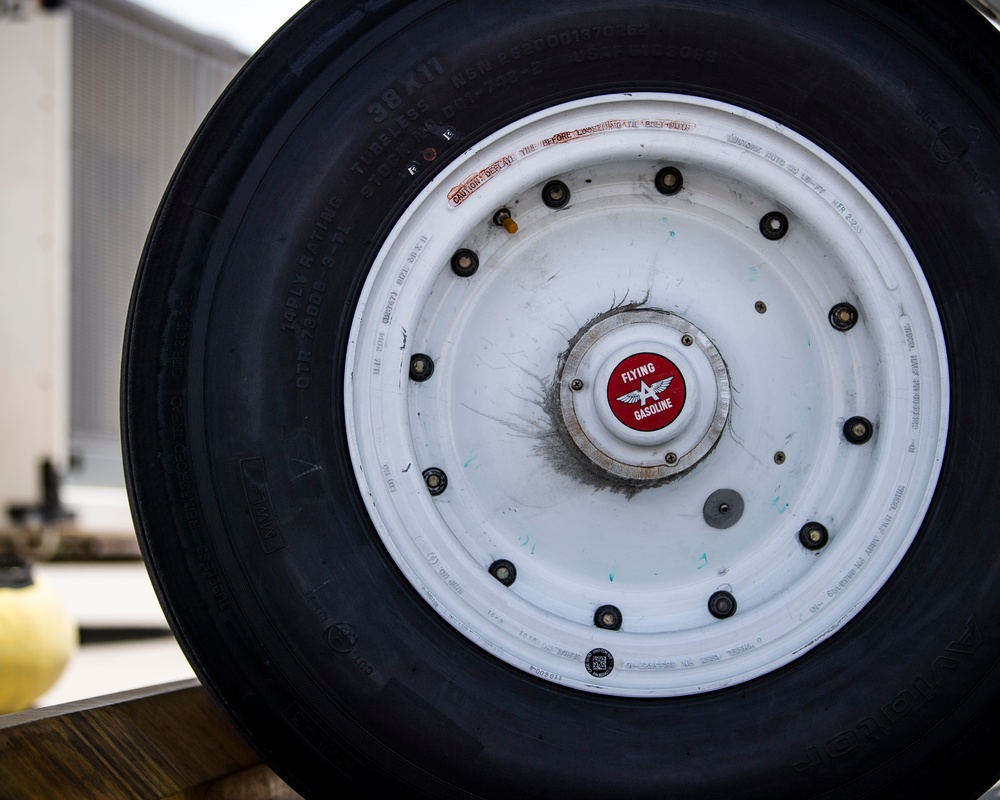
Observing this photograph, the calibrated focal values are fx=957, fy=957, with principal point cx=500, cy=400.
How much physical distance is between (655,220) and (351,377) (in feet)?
1.75

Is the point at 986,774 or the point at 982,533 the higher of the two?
the point at 982,533

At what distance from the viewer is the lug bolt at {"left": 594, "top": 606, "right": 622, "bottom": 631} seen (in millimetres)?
1394

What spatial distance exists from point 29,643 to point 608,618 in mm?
1859

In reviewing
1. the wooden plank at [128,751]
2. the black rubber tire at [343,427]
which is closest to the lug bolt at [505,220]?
the black rubber tire at [343,427]

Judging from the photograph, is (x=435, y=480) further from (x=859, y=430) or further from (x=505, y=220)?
(x=859, y=430)

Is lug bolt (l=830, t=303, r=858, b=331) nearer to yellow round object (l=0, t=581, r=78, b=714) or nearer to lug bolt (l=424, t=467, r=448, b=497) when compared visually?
lug bolt (l=424, t=467, r=448, b=497)

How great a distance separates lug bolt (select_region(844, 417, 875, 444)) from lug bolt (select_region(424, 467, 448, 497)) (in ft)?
2.00

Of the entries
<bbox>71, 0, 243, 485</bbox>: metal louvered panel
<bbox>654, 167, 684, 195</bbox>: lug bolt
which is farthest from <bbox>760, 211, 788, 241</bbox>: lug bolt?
<bbox>71, 0, 243, 485</bbox>: metal louvered panel

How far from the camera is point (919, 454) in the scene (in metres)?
1.35

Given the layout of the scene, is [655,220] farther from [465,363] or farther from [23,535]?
[23,535]

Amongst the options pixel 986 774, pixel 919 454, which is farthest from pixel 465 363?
pixel 986 774

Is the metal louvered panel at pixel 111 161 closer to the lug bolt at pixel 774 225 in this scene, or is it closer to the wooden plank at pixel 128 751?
the wooden plank at pixel 128 751

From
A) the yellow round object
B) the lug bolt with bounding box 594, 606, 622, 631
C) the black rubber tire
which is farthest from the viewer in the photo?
the yellow round object

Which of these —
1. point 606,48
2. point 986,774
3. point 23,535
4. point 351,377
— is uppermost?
point 23,535
